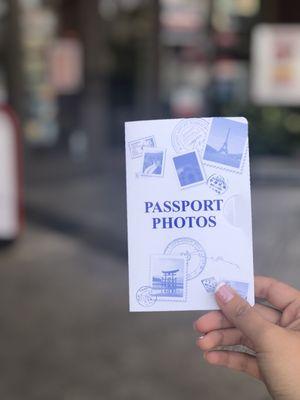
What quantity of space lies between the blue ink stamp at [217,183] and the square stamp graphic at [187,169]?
2 cm

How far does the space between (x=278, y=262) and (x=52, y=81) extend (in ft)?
17.0

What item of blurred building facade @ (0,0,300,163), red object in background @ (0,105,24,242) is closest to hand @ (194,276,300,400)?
red object in background @ (0,105,24,242)

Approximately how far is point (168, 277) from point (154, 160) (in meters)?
0.26

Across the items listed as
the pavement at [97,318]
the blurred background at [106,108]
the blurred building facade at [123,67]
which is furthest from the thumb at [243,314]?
the blurred building facade at [123,67]

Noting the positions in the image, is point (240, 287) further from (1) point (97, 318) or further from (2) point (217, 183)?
(1) point (97, 318)

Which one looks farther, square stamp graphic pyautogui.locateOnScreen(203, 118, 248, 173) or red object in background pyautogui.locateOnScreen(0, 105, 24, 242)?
red object in background pyautogui.locateOnScreen(0, 105, 24, 242)

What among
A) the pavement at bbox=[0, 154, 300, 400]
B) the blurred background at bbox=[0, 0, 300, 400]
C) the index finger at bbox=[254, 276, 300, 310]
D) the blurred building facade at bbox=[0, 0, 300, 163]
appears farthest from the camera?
the blurred building facade at bbox=[0, 0, 300, 163]

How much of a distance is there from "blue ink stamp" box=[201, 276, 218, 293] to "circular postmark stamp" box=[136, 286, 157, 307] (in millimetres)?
116

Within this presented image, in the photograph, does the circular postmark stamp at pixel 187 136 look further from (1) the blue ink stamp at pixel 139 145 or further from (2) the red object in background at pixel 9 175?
(2) the red object in background at pixel 9 175

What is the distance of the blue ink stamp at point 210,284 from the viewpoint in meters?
1.67

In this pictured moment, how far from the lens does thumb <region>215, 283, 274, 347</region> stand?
1625mm

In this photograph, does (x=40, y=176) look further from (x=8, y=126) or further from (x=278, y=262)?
(x=278, y=262)

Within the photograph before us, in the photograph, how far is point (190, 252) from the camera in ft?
5.44

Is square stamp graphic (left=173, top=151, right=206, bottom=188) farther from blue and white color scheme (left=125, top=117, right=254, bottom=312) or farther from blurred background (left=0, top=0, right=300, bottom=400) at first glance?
blurred background (left=0, top=0, right=300, bottom=400)
